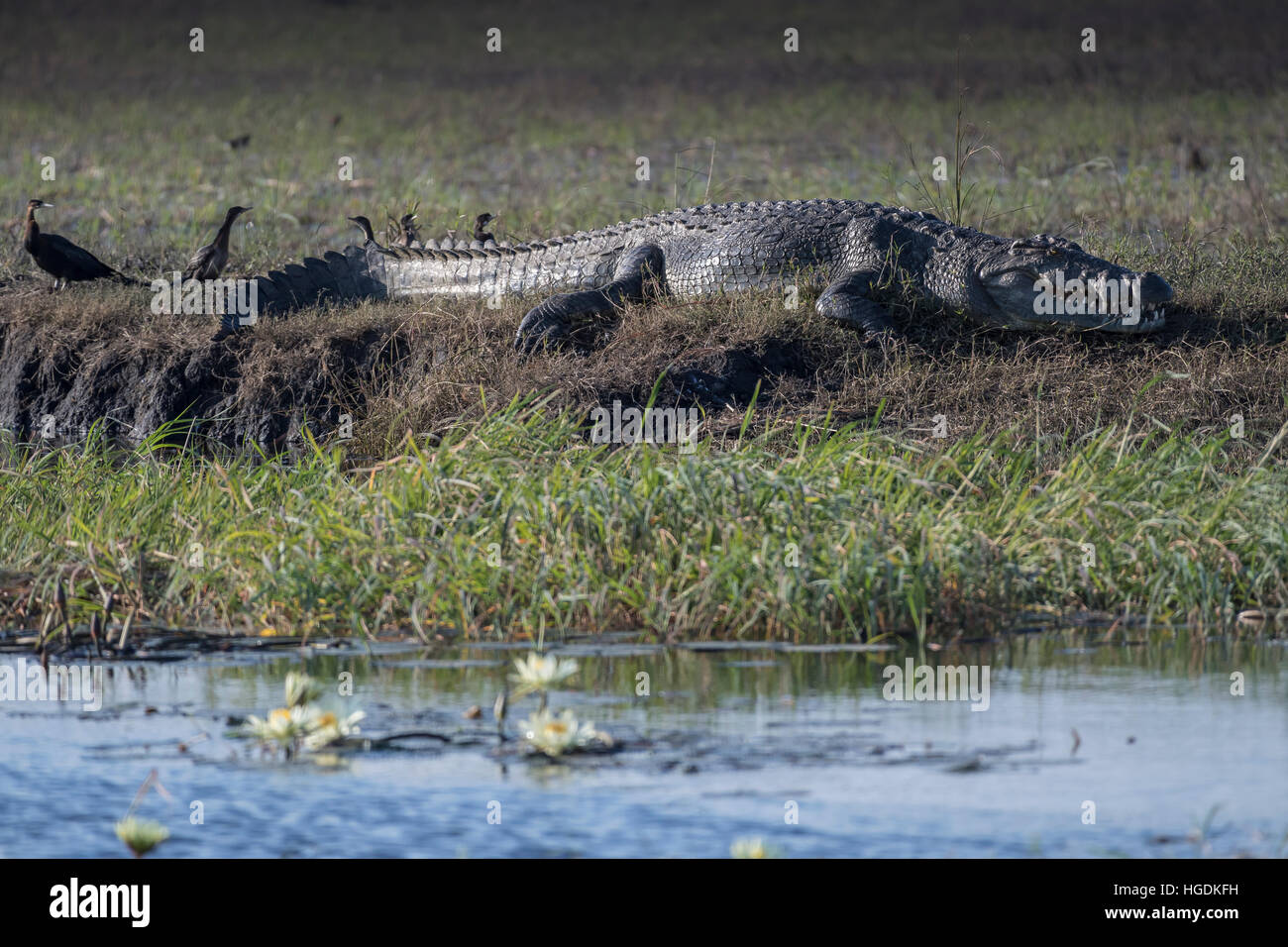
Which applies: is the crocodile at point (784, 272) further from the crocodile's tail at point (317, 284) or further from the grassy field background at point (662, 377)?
the grassy field background at point (662, 377)

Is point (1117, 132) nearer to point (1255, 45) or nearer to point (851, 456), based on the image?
point (1255, 45)

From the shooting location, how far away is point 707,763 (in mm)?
4660

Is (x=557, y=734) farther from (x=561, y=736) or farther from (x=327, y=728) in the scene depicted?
(x=327, y=728)

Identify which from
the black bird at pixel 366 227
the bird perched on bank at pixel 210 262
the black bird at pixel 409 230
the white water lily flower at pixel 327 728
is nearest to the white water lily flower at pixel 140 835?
the white water lily flower at pixel 327 728

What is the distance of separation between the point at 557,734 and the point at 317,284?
6430 mm

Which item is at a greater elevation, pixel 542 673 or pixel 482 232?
pixel 482 232

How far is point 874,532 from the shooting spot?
20.1 feet

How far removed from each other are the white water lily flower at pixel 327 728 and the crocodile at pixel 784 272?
4486 mm

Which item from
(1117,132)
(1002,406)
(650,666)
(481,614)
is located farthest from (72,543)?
(1117,132)

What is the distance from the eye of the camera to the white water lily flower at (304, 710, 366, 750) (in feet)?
15.6

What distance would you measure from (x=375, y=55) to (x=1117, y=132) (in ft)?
44.0

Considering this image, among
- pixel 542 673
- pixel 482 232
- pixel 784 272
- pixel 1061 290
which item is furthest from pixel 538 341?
pixel 542 673
